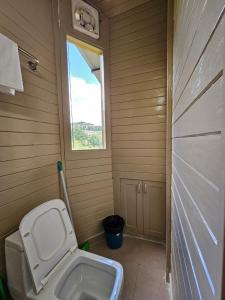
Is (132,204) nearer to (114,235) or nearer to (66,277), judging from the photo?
(114,235)

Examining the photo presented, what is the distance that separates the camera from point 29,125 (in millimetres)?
1297

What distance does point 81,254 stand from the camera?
1.28 m

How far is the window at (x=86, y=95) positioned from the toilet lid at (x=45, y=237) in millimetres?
785

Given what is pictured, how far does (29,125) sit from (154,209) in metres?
1.66

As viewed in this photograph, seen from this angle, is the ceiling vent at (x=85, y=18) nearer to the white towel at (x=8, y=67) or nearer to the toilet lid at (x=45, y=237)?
the white towel at (x=8, y=67)

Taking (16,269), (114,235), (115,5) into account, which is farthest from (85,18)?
(114,235)

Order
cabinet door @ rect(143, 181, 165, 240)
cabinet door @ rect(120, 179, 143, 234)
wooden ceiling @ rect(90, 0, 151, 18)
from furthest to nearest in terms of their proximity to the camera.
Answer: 1. cabinet door @ rect(120, 179, 143, 234)
2. cabinet door @ rect(143, 181, 165, 240)
3. wooden ceiling @ rect(90, 0, 151, 18)

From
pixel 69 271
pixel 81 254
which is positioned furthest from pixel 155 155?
pixel 69 271

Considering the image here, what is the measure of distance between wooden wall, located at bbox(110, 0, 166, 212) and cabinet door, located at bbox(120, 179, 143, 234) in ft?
0.35

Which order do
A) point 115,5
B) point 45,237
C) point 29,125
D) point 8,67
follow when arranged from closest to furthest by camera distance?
point 8,67, point 45,237, point 29,125, point 115,5

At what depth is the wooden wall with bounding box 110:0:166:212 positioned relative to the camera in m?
1.79

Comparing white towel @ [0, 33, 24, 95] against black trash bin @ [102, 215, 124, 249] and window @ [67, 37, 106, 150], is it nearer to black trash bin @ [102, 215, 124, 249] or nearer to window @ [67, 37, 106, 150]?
window @ [67, 37, 106, 150]

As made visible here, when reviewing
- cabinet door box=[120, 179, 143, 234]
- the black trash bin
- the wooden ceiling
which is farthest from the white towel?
the black trash bin

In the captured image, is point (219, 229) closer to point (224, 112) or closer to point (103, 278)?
point (224, 112)
